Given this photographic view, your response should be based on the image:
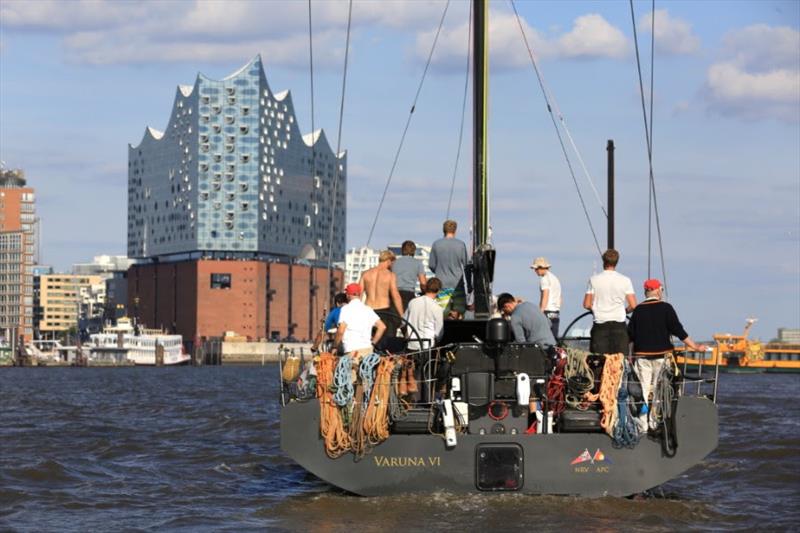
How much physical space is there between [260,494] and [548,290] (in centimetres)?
397

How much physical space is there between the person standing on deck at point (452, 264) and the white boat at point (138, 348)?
137m

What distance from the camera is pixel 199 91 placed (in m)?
161

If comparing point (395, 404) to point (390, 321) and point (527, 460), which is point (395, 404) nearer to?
point (527, 460)

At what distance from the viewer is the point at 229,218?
16000 centimetres

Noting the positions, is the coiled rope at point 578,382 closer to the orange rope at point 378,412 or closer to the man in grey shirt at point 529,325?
the man in grey shirt at point 529,325

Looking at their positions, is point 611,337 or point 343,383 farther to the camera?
point 611,337

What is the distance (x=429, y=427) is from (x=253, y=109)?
15135cm

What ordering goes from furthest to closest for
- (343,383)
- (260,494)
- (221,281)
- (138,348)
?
1. (138,348)
2. (221,281)
3. (260,494)
4. (343,383)

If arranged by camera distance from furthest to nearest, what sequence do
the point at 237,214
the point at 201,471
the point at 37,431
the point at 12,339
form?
the point at 12,339
the point at 237,214
the point at 37,431
the point at 201,471

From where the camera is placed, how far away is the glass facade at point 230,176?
523ft

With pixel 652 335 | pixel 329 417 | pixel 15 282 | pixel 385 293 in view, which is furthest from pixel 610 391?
pixel 15 282

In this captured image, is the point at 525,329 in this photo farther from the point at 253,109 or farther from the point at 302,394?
the point at 253,109

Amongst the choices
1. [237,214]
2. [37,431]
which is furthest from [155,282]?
[37,431]

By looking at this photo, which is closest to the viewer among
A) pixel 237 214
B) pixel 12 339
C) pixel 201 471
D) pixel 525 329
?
pixel 525 329
